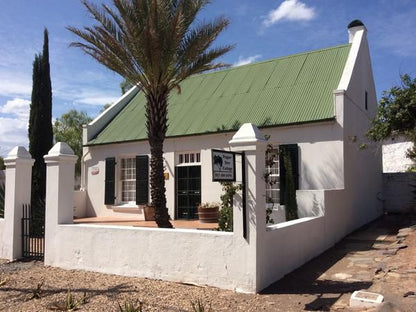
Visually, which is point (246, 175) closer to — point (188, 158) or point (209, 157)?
point (209, 157)

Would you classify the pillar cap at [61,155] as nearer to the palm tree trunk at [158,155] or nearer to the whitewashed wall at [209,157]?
the palm tree trunk at [158,155]

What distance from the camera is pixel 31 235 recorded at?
998 cm

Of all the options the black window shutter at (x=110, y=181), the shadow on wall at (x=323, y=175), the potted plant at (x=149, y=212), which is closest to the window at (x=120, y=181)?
the black window shutter at (x=110, y=181)

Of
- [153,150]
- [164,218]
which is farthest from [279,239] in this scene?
[153,150]

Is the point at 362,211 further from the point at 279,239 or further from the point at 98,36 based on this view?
the point at 98,36

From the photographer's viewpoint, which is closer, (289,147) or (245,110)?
(289,147)

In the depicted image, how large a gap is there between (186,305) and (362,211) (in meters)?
10.1

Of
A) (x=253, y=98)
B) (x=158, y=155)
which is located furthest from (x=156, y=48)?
(x=253, y=98)

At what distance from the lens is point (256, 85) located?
51.4 ft

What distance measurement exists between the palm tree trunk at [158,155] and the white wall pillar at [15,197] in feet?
10.7

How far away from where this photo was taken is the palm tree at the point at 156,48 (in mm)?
11000

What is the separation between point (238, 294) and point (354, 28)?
40.4 ft

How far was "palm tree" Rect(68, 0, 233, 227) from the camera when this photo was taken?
433 inches

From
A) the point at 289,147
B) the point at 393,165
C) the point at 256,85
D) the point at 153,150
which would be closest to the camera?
the point at 153,150
